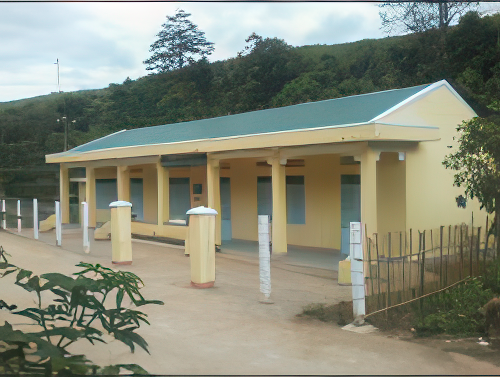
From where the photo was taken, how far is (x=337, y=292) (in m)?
8.79

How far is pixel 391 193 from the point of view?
12.0m

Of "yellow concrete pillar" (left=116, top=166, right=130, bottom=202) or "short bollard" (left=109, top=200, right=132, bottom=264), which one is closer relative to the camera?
"short bollard" (left=109, top=200, right=132, bottom=264)

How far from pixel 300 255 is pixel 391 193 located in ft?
8.62

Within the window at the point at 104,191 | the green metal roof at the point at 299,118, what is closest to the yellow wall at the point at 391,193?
the green metal roof at the point at 299,118

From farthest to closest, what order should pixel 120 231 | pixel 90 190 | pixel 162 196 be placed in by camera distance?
pixel 90 190 < pixel 162 196 < pixel 120 231

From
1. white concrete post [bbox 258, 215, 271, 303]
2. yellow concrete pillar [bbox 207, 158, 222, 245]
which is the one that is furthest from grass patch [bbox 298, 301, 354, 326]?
yellow concrete pillar [bbox 207, 158, 222, 245]

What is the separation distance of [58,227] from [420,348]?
37.6 feet

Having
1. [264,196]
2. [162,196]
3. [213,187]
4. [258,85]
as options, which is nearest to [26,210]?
[162,196]

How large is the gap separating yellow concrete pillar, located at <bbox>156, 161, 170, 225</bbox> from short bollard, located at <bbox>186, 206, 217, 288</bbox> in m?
8.16

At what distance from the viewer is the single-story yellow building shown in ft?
36.8

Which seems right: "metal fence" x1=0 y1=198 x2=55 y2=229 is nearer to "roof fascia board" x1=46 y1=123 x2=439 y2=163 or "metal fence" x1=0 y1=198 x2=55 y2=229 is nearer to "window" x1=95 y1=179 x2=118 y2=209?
"window" x1=95 y1=179 x2=118 y2=209

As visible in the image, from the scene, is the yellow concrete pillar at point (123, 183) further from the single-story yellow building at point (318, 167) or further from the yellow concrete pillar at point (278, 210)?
the yellow concrete pillar at point (278, 210)

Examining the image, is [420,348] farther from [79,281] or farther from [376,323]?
[79,281]

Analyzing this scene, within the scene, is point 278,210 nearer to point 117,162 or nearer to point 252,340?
point 252,340
